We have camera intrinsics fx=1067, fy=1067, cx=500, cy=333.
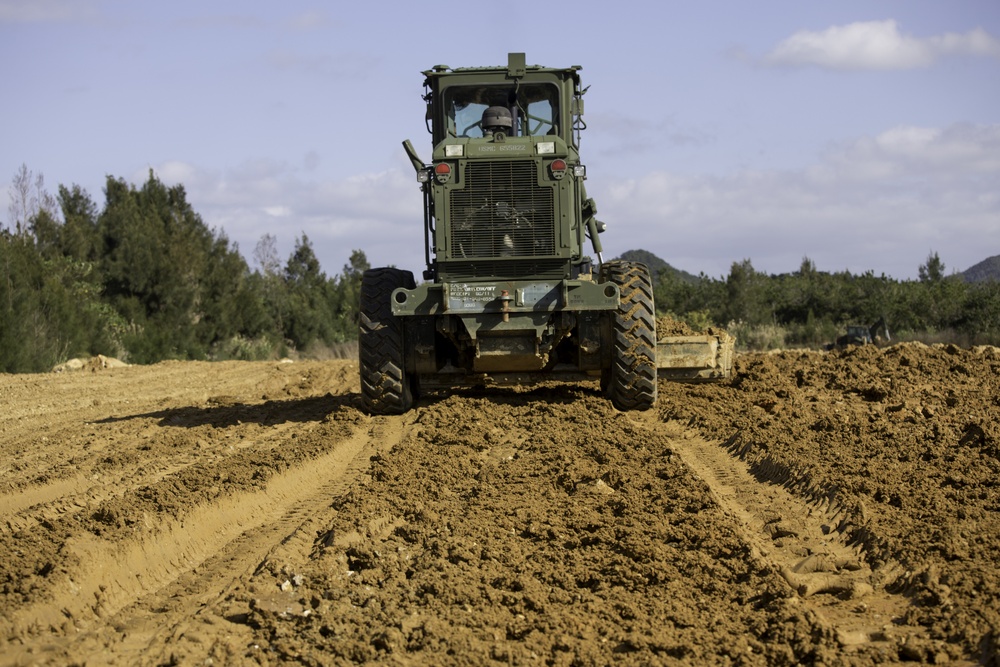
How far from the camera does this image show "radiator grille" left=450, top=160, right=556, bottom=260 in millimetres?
10930

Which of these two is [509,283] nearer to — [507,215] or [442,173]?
[507,215]

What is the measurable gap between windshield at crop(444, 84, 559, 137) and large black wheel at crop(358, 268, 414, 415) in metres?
1.99

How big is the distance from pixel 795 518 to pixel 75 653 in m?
4.17

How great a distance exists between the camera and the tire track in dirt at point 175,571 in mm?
4684

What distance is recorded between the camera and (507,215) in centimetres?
1096

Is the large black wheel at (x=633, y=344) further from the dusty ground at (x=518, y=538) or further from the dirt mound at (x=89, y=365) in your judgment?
the dirt mound at (x=89, y=365)

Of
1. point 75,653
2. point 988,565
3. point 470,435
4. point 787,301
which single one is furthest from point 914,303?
point 75,653

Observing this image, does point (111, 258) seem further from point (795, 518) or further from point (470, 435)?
point (795, 518)

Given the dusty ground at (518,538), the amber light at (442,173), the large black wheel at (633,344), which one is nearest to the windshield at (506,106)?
the amber light at (442,173)

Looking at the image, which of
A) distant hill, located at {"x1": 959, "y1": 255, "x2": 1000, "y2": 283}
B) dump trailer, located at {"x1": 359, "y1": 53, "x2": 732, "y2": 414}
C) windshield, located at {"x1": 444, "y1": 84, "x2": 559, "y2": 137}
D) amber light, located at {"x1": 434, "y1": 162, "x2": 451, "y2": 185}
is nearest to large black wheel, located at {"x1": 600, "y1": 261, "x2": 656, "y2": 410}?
Answer: dump trailer, located at {"x1": 359, "y1": 53, "x2": 732, "y2": 414}

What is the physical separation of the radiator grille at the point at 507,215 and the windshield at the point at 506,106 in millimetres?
1012

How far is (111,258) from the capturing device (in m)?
37.4

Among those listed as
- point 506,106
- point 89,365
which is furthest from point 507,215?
point 89,365

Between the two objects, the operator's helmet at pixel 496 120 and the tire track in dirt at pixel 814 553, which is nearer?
the tire track in dirt at pixel 814 553
